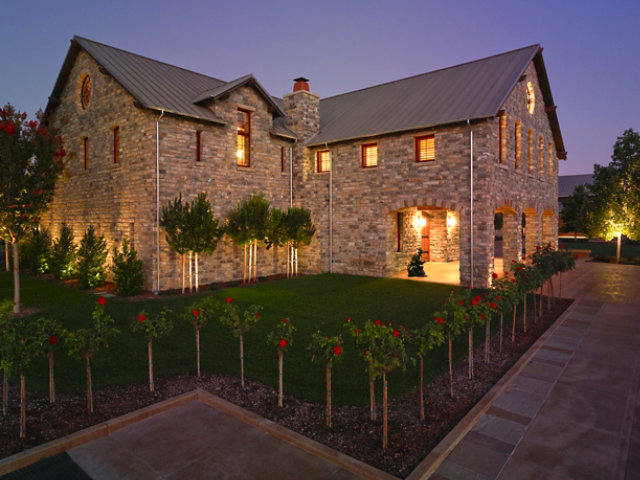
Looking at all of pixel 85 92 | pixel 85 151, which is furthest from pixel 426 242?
pixel 85 92

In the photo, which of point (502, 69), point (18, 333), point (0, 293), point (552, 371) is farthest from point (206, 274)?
point (502, 69)

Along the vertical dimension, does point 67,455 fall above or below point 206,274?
below

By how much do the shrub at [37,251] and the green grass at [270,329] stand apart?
1.70m

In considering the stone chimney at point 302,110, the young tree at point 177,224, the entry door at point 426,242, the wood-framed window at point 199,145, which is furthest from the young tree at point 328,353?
the entry door at point 426,242

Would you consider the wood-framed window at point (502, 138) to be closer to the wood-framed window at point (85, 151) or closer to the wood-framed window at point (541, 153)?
the wood-framed window at point (541, 153)

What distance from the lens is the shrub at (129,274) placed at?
43.2 ft


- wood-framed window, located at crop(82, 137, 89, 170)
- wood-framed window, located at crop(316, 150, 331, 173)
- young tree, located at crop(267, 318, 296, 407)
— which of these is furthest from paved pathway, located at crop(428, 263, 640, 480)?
wood-framed window, located at crop(82, 137, 89, 170)

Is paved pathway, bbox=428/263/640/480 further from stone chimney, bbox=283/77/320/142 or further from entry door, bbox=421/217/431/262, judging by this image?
entry door, bbox=421/217/431/262

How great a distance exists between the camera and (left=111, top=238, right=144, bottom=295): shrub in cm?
1317

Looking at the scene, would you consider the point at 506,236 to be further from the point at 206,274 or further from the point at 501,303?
the point at 206,274

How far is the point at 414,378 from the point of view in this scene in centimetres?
636

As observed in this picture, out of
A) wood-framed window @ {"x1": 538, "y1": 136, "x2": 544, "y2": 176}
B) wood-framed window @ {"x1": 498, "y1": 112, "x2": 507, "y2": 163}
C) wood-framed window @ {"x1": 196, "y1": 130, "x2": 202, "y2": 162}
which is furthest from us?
wood-framed window @ {"x1": 538, "y1": 136, "x2": 544, "y2": 176}

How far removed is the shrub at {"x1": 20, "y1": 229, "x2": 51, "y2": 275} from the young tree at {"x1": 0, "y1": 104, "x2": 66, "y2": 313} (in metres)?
8.06

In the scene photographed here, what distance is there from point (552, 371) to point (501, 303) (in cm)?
135
